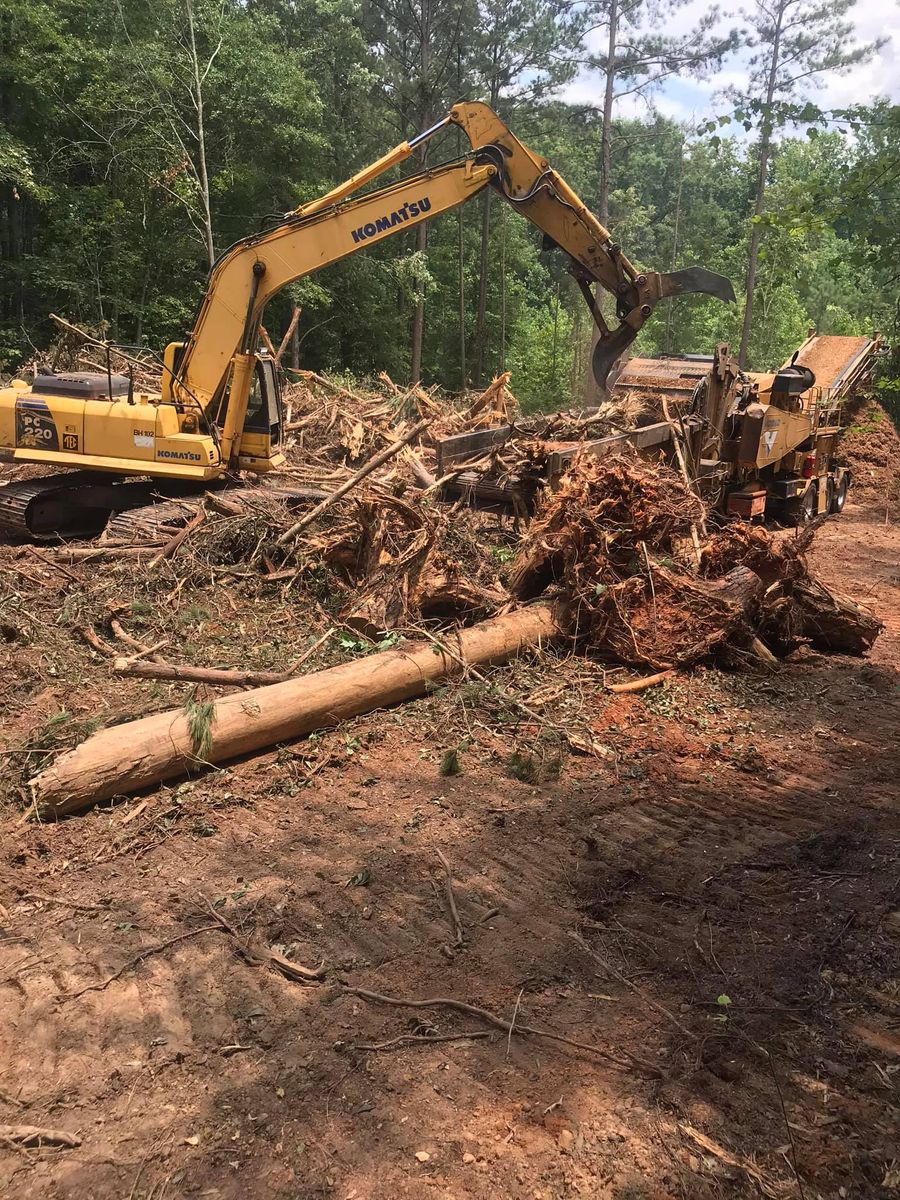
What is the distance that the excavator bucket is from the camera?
368 inches

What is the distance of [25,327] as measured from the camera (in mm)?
21891

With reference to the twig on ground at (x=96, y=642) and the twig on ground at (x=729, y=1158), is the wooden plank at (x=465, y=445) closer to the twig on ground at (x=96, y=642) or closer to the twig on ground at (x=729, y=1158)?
the twig on ground at (x=96, y=642)

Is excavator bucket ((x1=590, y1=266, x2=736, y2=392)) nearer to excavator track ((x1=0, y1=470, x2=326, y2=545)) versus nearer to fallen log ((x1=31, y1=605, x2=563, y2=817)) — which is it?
excavator track ((x1=0, y1=470, x2=326, y2=545))

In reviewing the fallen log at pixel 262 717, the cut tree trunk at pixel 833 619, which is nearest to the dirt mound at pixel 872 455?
the cut tree trunk at pixel 833 619

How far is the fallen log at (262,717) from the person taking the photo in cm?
486

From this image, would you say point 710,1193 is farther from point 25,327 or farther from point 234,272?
point 25,327

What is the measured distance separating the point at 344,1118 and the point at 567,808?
2.61 metres

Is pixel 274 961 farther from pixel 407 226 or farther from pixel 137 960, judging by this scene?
pixel 407 226

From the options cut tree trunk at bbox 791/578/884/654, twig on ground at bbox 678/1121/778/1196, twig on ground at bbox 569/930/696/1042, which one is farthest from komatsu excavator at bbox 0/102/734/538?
twig on ground at bbox 678/1121/778/1196

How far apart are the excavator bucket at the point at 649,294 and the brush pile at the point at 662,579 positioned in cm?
205

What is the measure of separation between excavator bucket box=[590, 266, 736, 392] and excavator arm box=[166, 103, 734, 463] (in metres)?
0.01

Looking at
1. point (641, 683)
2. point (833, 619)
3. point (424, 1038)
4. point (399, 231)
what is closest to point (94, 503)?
point (399, 231)

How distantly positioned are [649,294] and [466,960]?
7.81 metres

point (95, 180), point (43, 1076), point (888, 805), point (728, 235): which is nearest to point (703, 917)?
point (888, 805)
